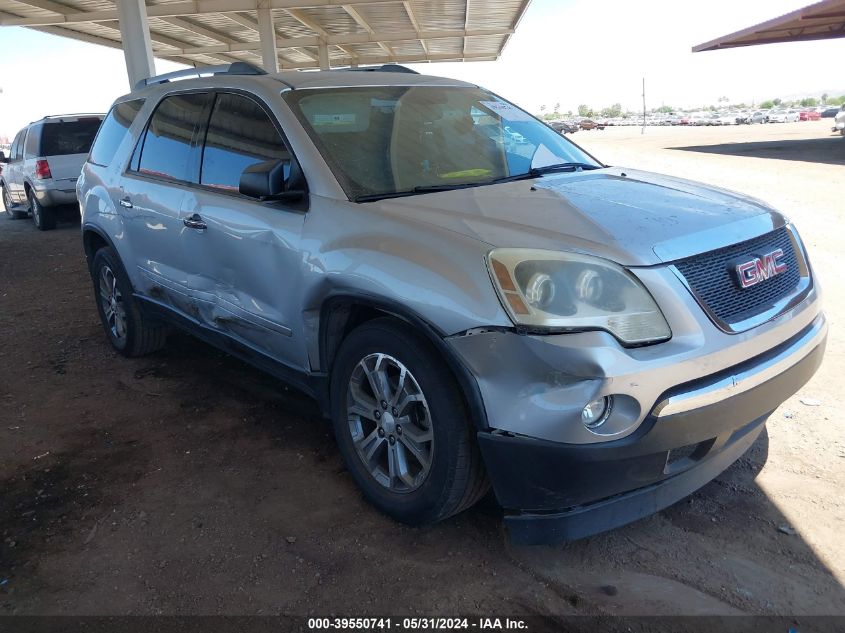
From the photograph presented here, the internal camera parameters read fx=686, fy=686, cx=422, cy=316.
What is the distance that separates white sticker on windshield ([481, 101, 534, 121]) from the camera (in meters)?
3.97

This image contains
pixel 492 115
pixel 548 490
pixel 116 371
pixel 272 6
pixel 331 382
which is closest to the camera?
pixel 548 490

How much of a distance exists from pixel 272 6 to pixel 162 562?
17.7m

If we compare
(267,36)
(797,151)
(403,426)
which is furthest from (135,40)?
(797,151)

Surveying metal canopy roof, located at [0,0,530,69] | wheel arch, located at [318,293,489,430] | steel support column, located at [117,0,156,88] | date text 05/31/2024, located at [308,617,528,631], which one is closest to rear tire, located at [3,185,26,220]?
steel support column, located at [117,0,156,88]

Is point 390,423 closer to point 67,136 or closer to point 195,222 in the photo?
point 195,222

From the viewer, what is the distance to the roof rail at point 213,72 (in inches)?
155

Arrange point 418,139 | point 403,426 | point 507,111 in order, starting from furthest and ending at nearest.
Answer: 1. point 507,111
2. point 418,139
3. point 403,426

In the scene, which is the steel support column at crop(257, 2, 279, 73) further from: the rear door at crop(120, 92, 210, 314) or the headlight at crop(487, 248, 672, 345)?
the headlight at crop(487, 248, 672, 345)

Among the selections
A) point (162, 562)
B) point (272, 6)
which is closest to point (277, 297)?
point (162, 562)

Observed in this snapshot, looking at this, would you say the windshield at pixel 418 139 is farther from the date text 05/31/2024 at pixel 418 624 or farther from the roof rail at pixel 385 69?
the date text 05/31/2024 at pixel 418 624

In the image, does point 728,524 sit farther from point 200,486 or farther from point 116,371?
point 116,371

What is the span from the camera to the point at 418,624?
2.38 metres

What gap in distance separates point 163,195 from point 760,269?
324cm

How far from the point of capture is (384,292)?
2.65 metres
